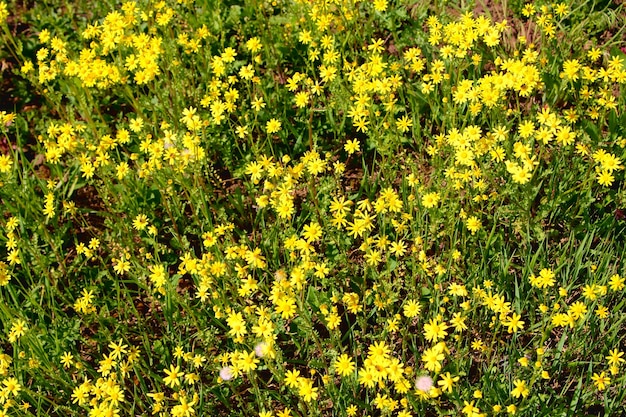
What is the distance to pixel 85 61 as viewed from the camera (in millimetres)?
4266

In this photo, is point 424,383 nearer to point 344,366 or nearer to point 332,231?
point 344,366

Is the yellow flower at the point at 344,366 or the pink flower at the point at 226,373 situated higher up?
the yellow flower at the point at 344,366

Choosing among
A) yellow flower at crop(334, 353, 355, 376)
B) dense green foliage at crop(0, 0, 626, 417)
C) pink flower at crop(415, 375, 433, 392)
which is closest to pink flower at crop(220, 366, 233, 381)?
dense green foliage at crop(0, 0, 626, 417)

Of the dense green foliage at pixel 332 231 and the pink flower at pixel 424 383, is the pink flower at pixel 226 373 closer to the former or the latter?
the dense green foliage at pixel 332 231

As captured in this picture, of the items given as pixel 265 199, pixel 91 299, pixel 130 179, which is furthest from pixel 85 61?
pixel 265 199

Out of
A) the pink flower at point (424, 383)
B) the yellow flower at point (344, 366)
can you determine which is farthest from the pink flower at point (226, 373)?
the pink flower at point (424, 383)

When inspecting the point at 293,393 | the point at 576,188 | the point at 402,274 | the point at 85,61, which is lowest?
the point at 293,393

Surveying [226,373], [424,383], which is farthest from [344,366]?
[226,373]

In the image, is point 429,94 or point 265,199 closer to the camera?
point 265,199

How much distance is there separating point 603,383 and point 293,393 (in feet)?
4.81

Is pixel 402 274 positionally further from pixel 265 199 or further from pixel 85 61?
pixel 85 61

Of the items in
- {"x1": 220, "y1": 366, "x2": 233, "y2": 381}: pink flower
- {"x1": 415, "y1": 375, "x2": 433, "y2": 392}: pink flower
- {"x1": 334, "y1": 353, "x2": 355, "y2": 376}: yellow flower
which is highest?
{"x1": 334, "y1": 353, "x2": 355, "y2": 376}: yellow flower

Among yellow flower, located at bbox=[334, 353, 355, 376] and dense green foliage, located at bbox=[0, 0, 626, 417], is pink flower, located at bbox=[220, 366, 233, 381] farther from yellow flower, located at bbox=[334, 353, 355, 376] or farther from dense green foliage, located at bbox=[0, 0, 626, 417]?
yellow flower, located at bbox=[334, 353, 355, 376]

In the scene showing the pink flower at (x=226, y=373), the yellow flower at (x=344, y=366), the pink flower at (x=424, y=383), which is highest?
the yellow flower at (x=344, y=366)
